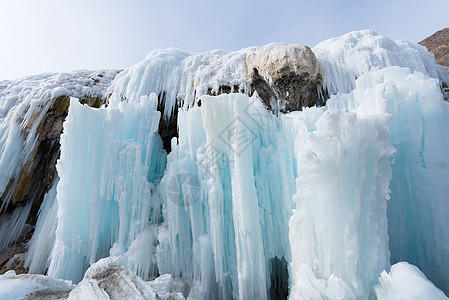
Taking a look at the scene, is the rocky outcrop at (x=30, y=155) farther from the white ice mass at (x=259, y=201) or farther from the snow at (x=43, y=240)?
the white ice mass at (x=259, y=201)

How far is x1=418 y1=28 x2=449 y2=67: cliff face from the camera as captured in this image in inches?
738

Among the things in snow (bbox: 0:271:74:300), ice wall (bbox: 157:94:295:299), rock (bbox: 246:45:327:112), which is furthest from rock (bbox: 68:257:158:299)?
rock (bbox: 246:45:327:112)

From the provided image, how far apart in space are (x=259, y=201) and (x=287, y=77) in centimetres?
427

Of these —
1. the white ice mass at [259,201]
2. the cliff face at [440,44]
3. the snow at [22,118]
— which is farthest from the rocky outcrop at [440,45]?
the snow at [22,118]

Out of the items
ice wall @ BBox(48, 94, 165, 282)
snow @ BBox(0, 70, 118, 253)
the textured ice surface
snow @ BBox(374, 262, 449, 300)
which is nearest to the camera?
snow @ BBox(374, 262, 449, 300)

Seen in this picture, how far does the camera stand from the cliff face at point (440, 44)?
18744mm

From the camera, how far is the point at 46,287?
3.04m

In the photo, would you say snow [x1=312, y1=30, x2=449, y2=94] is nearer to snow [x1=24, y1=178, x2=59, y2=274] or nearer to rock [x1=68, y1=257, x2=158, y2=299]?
rock [x1=68, y1=257, x2=158, y2=299]

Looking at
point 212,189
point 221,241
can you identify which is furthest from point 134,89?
point 221,241

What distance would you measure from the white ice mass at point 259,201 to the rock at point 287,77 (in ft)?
1.58

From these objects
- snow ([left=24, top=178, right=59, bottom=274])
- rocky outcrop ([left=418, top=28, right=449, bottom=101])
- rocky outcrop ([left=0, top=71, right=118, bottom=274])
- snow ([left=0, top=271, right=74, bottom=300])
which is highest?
rocky outcrop ([left=418, top=28, right=449, bottom=101])

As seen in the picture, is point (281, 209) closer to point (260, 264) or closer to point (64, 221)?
point (260, 264)

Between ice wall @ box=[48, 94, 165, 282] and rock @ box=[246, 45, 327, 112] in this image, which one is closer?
ice wall @ box=[48, 94, 165, 282]

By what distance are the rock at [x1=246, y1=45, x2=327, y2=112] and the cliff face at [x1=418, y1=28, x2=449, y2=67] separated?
59.4ft
